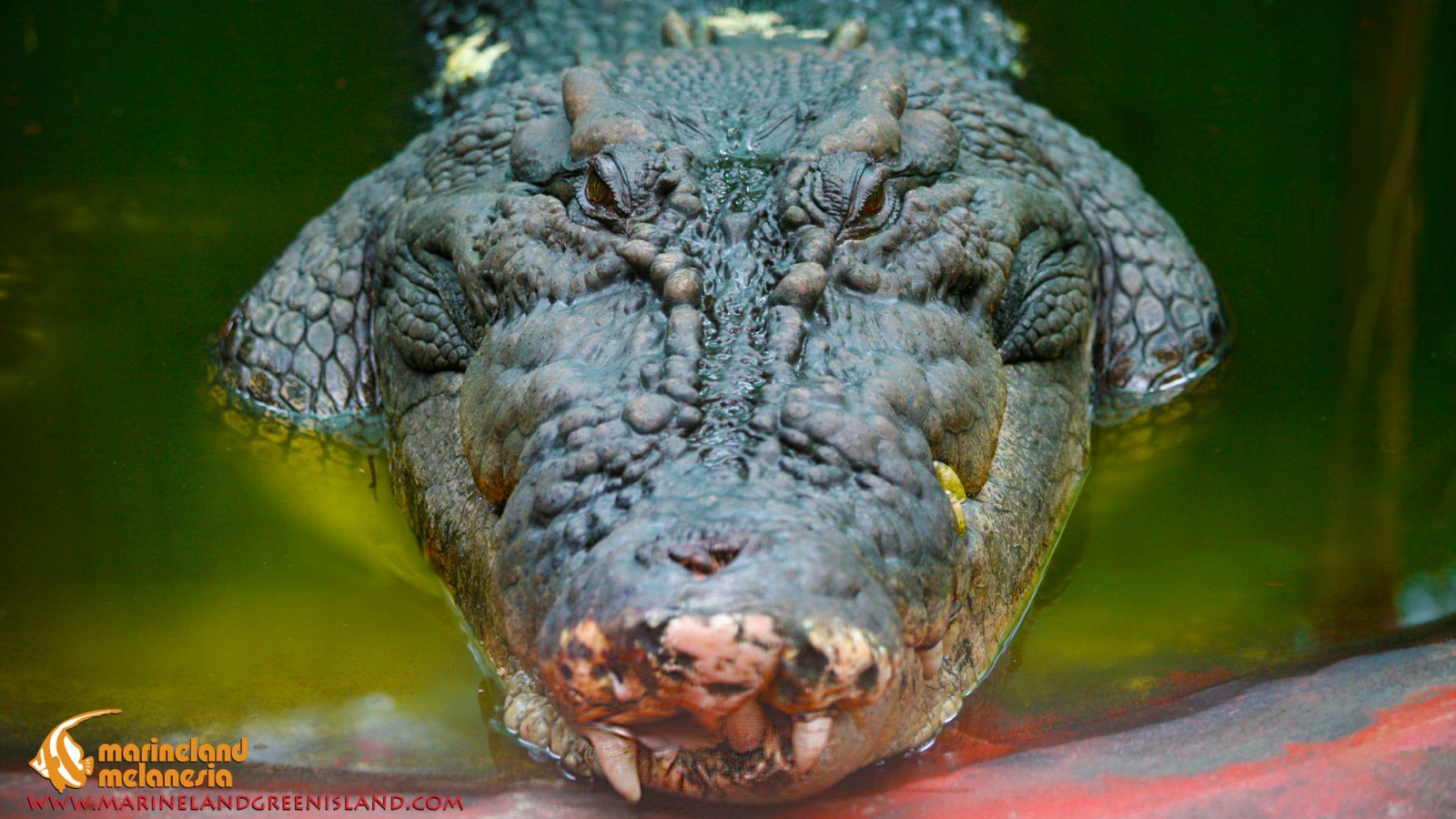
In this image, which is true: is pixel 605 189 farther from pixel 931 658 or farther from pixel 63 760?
pixel 63 760

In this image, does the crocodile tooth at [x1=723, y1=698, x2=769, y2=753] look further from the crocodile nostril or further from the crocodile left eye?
the crocodile left eye

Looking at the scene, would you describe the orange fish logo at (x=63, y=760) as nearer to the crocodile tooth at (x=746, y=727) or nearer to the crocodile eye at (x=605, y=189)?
the crocodile tooth at (x=746, y=727)

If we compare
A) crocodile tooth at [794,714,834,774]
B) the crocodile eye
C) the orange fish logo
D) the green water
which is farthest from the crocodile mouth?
the crocodile eye

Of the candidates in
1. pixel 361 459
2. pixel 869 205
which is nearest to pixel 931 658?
pixel 869 205

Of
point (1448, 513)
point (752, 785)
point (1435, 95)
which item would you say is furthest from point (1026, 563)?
point (1435, 95)

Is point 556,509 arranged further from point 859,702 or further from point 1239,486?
point 1239,486

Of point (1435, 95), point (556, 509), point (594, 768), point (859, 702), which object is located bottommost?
point (594, 768)
